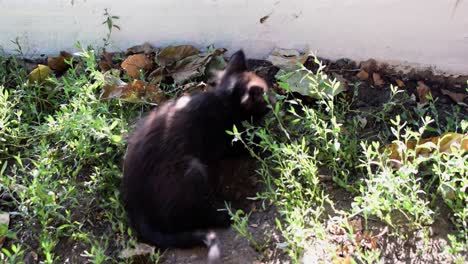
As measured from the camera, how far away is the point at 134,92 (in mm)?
3227

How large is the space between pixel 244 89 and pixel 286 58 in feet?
1.91

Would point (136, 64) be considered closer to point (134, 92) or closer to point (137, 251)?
point (134, 92)

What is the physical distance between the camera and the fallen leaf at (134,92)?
3.21 meters

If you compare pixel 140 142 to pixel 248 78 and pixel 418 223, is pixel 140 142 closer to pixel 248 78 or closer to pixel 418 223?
pixel 248 78

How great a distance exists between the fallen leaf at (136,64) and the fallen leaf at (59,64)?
46 cm

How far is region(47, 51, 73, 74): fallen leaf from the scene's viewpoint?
3609 millimetres

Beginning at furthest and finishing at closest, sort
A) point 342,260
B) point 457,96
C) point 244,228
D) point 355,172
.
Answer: point 457,96, point 355,172, point 244,228, point 342,260

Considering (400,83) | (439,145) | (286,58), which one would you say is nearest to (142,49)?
(286,58)

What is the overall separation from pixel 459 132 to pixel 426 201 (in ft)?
1.99

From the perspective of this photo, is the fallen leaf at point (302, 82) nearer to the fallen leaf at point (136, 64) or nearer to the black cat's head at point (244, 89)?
the black cat's head at point (244, 89)

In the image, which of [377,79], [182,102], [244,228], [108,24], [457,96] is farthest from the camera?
[108,24]

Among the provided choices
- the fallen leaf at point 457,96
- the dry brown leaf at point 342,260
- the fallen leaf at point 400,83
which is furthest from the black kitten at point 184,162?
the fallen leaf at point 457,96

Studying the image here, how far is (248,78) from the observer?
3.06 metres

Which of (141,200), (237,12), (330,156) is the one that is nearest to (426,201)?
(330,156)
